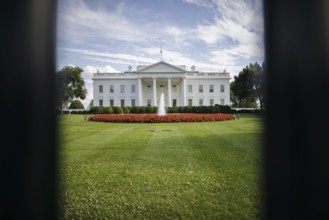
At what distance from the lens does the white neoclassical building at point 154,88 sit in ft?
154

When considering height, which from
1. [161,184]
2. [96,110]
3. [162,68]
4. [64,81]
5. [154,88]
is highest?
[162,68]

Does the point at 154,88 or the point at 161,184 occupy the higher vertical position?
the point at 154,88

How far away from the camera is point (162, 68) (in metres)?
45.4

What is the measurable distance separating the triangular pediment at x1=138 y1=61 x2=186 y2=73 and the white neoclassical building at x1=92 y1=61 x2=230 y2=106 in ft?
2.37
